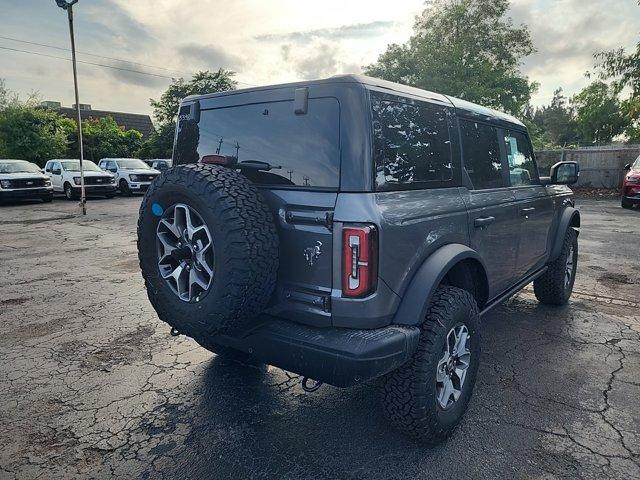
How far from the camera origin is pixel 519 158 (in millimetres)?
3971

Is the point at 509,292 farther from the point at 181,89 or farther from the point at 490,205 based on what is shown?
the point at 181,89

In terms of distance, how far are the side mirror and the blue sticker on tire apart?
3755mm

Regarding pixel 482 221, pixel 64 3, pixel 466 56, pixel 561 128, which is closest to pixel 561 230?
pixel 482 221

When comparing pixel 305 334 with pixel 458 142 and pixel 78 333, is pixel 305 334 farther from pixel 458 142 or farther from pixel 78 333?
pixel 78 333

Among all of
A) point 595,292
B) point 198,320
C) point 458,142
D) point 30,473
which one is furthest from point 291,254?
point 595,292

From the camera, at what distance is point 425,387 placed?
2.31 metres

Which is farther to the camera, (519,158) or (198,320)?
(519,158)

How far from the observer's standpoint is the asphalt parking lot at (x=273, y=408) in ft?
7.65

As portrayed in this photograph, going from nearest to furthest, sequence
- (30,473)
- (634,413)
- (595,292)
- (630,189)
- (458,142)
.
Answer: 1. (30,473)
2. (634,413)
3. (458,142)
4. (595,292)
5. (630,189)

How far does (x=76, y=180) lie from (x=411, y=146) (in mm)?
19240

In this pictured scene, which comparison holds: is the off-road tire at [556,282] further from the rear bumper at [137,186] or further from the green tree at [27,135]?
the green tree at [27,135]

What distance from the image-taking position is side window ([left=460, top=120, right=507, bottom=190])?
308 cm

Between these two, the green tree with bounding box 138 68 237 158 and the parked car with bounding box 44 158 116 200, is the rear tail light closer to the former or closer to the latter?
the parked car with bounding box 44 158 116 200

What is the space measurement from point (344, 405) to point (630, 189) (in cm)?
1436
